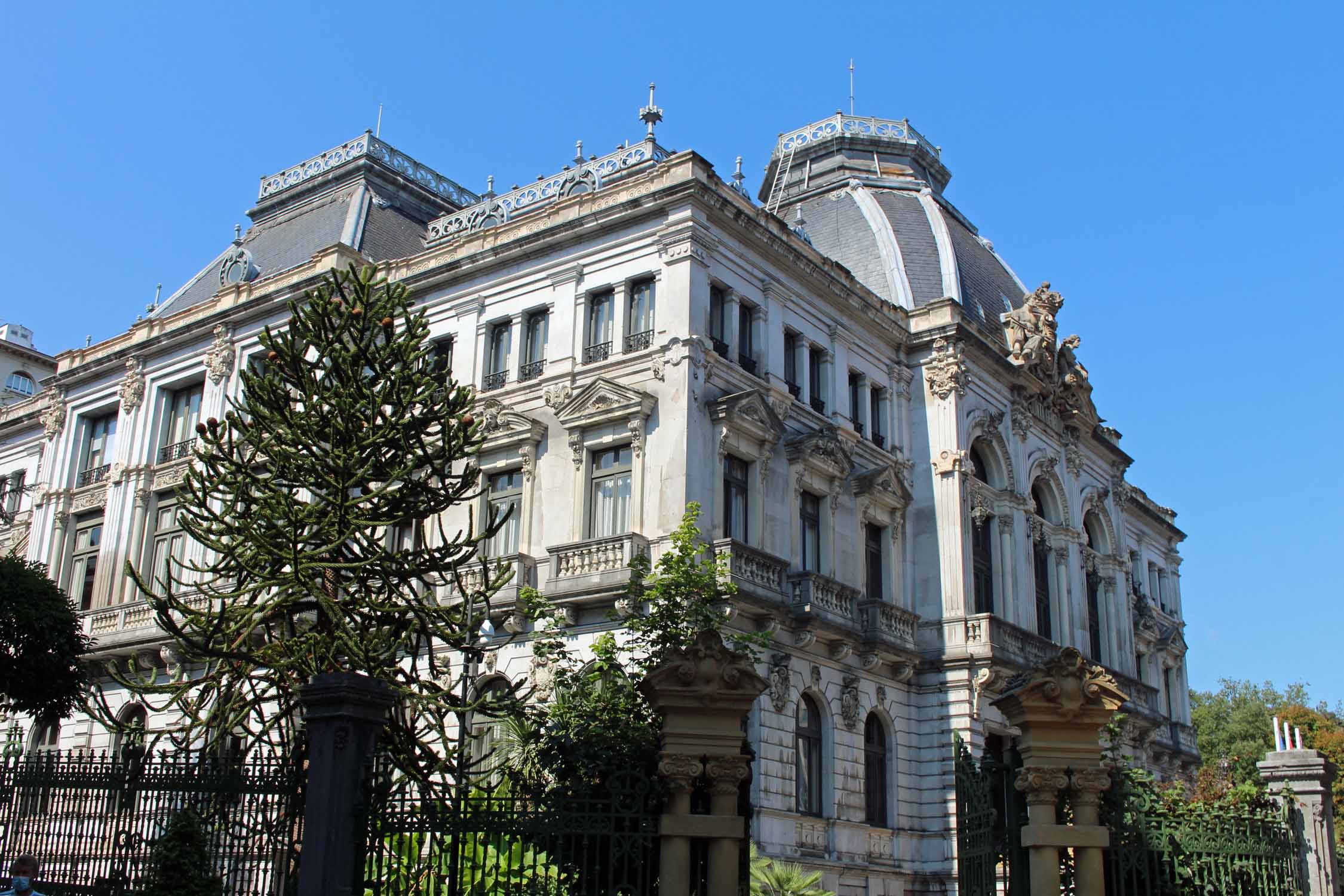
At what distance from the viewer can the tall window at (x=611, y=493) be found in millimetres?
31438

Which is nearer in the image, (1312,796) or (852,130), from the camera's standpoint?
(1312,796)

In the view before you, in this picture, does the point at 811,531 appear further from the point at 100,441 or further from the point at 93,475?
the point at 100,441

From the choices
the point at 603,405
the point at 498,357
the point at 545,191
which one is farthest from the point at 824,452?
the point at 545,191

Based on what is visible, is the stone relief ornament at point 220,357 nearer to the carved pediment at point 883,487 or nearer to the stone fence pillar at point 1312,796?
the carved pediment at point 883,487

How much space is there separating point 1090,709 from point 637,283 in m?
21.7

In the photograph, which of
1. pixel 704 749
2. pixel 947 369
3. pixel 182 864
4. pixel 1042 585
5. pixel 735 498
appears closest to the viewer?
pixel 704 749

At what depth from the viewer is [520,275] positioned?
116ft

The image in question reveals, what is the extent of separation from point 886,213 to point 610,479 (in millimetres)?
17446

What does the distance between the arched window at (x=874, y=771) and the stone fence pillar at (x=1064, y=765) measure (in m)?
21.2

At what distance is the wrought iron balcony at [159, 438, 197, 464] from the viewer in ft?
133

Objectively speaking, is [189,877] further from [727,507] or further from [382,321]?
[727,507]

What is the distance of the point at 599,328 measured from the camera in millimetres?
33594

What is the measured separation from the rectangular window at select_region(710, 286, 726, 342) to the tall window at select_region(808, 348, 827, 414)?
358cm

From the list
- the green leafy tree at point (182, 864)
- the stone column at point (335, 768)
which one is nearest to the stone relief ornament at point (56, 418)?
the green leafy tree at point (182, 864)
